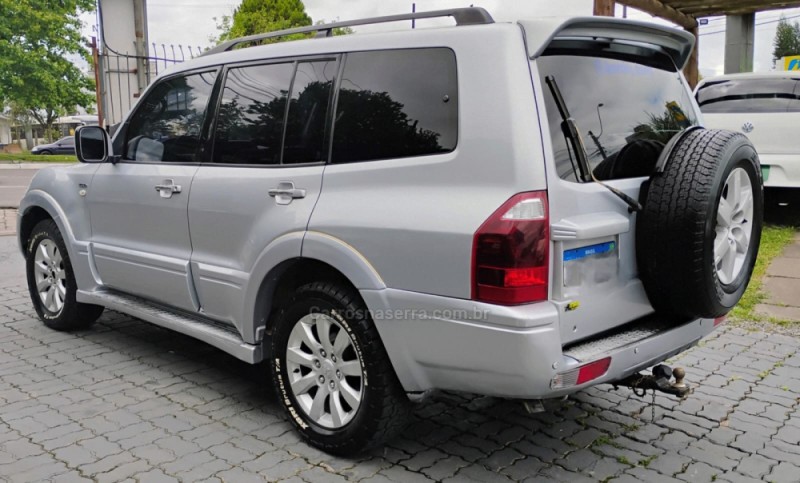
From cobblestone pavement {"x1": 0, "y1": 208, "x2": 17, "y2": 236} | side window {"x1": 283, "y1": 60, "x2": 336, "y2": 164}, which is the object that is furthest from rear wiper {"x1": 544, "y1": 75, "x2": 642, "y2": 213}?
cobblestone pavement {"x1": 0, "y1": 208, "x2": 17, "y2": 236}

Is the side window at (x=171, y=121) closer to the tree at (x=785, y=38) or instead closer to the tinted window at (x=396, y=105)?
the tinted window at (x=396, y=105)

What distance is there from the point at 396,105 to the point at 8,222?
10692mm

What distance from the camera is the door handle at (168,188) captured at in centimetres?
400

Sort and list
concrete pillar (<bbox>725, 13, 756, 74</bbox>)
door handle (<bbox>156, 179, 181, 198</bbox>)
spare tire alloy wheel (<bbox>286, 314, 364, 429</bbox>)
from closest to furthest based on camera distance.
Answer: spare tire alloy wheel (<bbox>286, 314, 364, 429</bbox>) < door handle (<bbox>156, 179, 181, 198</bbox>) < concrete pillar (<bbox>725, 13, 756, 74</bbox>)

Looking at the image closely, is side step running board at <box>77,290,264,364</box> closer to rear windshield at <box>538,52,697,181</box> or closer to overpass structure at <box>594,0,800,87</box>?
rear windshield at <box>538,52,697,181</box>

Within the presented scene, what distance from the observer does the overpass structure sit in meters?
11.2

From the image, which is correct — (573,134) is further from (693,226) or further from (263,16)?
(263,16)

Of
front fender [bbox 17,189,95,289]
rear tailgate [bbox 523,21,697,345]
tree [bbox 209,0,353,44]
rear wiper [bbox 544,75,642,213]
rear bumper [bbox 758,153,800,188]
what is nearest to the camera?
rear tailgate [bbox 523,21,697,345]

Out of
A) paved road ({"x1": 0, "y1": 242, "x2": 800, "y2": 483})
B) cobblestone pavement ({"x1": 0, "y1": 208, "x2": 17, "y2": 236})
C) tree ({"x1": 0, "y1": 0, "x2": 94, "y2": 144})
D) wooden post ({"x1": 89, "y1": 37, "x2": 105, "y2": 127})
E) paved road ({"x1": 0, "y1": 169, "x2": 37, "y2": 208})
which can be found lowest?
paved road ({"x1": 0, "y1": 242, "x2": 800, "y2": 483})

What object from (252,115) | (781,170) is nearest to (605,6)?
(781,170)

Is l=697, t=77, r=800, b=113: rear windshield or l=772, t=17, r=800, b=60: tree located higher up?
l=772, t=17, r=800, b=60: tree

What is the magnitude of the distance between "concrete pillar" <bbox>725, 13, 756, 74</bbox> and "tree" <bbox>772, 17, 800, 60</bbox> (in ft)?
163

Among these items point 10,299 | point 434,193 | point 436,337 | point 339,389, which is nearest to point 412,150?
point 434,193

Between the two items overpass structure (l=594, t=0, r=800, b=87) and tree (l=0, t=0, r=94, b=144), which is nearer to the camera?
overpass structure (l=594, t=0, r=800, b=87)
